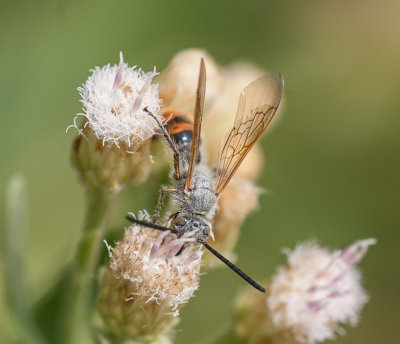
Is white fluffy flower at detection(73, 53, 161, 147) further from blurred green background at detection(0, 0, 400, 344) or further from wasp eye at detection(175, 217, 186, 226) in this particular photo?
blurred green background at detection(0, 0, 400, 344)

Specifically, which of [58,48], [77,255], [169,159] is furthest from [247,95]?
[58,48]

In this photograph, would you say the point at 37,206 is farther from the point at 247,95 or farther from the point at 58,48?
the point at 247,95

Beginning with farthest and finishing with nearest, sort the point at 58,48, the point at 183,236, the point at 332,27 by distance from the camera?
the point at 332,27 < the point at 58,48 < the point at 183,236

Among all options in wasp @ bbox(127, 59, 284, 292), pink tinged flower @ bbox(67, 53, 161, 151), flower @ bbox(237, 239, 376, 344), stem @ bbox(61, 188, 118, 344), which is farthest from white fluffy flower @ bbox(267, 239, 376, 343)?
pink tinged flower @ bbox(67, 53, 161, 151)

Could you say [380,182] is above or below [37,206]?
above

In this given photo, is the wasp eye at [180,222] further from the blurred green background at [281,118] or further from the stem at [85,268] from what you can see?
the blurred green background at [281,118]

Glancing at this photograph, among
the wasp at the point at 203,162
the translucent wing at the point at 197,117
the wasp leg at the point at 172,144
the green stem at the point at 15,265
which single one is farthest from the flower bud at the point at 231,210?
the green stem at the point at 15,265
